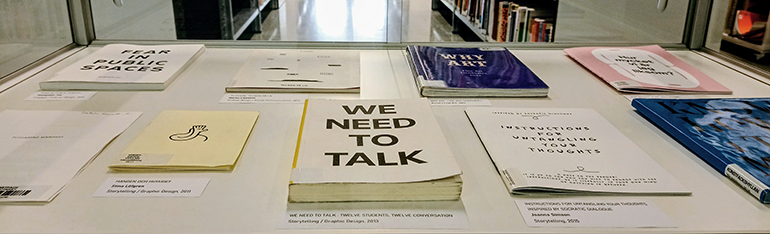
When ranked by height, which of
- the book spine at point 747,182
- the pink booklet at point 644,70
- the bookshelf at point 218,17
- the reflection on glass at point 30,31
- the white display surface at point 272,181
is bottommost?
the bookshelf at point 218,17

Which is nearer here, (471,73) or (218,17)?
(471,73)

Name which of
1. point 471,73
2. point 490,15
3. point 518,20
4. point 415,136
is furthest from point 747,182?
point 490,15

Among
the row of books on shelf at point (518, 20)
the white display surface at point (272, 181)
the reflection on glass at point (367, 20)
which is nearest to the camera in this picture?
the white display surface at point (272, 181)

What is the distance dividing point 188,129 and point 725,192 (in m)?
0.68

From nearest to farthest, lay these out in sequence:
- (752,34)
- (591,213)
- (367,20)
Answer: (591,213) → (752,34) → (367,20)

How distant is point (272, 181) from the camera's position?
607 millimetres

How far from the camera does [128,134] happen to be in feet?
2.42

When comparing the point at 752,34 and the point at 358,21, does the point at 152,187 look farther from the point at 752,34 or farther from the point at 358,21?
the point at 752,34

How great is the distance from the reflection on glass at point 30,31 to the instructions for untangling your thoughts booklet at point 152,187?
0.59 metres

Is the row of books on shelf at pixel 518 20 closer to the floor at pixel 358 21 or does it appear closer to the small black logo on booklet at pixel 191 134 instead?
the floor at pixel 358 21

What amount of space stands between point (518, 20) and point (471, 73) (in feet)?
5.86

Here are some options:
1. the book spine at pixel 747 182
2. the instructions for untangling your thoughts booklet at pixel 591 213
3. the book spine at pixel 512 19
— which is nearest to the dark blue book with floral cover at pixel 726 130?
the book spine at pixel 747 182

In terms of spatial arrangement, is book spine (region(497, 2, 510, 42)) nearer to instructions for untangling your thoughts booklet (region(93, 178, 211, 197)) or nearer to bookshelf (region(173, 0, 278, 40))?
bookshelf (region(173, 0, 278, 40))

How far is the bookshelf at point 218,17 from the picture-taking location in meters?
2.33
